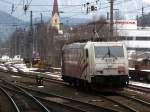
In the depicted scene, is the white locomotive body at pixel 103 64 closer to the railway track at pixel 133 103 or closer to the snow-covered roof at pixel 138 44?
the railway track at pixel 133 103

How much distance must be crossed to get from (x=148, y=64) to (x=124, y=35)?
301ft

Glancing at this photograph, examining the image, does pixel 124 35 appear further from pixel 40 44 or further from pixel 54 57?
pixel 54 57

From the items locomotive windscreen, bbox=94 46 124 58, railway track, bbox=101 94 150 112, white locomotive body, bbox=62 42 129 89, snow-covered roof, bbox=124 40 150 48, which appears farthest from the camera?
snow-covered roof, bbox=124 40 150 48

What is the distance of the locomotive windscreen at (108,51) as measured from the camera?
28.5 m

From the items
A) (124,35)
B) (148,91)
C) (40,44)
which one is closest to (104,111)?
(148,91)

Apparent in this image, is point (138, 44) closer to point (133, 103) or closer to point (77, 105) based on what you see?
point (133, 103)

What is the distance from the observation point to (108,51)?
2867cm

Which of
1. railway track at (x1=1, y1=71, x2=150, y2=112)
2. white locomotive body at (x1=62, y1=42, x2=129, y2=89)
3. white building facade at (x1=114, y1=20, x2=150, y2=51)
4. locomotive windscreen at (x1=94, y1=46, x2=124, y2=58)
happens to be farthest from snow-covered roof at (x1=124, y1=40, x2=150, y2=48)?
railway track at (x1=1, y1=71, x2=150, y2=112)

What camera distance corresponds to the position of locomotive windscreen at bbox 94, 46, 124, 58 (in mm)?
28500

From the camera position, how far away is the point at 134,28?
153 m

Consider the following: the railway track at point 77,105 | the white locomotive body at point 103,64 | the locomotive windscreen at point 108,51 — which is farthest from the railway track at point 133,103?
the locomotive windscreen at point 108,51

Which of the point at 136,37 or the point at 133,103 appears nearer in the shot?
the point at 133,103

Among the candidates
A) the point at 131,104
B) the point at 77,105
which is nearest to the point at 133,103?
the point at 131,104

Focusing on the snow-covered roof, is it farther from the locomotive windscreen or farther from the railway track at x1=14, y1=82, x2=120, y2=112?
the railway track at x1=14, y1=82, x2=120, y2=112
